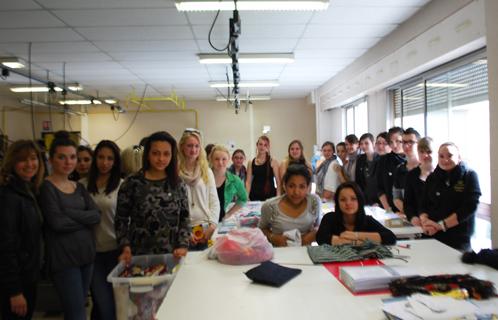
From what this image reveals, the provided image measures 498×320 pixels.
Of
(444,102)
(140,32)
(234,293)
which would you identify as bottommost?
(234,293)

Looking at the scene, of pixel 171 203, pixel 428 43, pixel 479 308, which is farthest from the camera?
pixel 428 43

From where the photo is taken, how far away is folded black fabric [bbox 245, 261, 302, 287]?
149cm

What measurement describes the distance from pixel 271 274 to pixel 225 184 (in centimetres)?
167

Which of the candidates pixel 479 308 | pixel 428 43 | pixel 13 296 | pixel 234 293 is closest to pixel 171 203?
pixel 234 293

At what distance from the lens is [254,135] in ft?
30.6

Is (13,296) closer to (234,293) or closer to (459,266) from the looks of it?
(234,293)

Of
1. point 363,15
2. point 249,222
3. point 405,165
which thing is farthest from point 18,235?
point 363,15

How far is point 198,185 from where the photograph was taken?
8.13 feet

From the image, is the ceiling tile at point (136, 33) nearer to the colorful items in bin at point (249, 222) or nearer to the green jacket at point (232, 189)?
the green jacket at point (232, 189)

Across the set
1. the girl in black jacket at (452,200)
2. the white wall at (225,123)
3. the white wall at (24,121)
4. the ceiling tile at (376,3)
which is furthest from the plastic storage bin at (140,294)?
the white wall at (24,121)

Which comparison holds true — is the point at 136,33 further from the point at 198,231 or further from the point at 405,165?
the point at 405,165

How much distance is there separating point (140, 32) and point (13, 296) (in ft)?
10.0

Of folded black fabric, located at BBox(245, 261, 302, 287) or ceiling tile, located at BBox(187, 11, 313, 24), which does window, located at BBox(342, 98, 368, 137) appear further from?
folded black fabric, located at BBox(245, 261, 302, 287)

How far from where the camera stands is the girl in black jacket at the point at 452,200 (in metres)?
2.47
